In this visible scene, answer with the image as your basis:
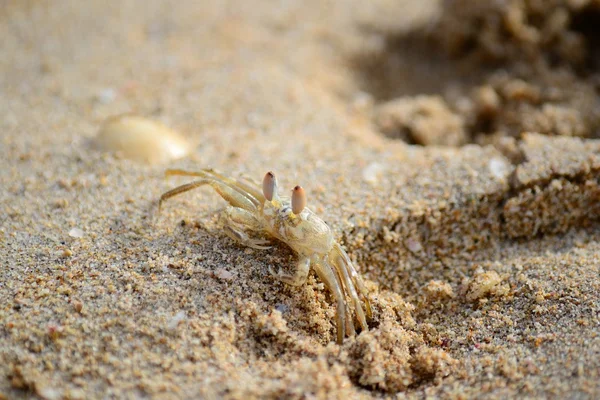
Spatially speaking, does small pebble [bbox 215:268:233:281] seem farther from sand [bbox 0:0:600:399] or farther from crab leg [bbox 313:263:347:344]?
crab leg [bbox 313:263:347:344]

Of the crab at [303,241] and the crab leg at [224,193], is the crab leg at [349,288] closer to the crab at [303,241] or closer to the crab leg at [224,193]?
the crab at [303,241]

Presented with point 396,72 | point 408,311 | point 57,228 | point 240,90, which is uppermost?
point 396,72

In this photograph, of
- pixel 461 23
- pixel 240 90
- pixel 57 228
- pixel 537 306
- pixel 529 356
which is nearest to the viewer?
pixel 529 356

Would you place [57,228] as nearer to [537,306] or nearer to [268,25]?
[537,306]

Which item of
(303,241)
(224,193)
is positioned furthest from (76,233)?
(303,241)

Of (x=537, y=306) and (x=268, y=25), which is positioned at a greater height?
(x=268, y=25)

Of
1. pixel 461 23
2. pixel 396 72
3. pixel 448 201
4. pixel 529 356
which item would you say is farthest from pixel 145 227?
pixel 461 23

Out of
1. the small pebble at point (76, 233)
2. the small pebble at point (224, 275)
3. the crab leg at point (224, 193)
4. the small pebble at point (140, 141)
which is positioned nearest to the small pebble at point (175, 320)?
the small pebble at point (224, 275)
